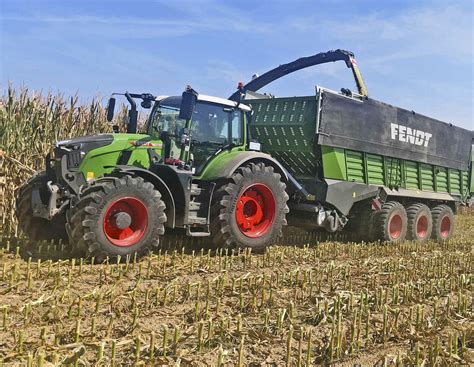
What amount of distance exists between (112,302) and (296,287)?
182 cm

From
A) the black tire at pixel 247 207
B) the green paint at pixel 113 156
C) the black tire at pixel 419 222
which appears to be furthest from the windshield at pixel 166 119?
the black tire at pixel 419 222

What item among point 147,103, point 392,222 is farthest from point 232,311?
point 392,222

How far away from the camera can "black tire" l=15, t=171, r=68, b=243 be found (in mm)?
5996

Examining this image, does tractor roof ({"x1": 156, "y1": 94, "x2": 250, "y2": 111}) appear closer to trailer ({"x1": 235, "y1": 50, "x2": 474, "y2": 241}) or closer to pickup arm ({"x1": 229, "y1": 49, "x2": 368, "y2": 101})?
trailer ({"x1": 235, "y1": 50, "x2": 474, "y2": 241})

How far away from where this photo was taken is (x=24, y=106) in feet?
27.1

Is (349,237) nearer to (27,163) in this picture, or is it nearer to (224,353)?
(27,163)

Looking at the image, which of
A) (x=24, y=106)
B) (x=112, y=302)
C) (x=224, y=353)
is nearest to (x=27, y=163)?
(x=24, y=106)

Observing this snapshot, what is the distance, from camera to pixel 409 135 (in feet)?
30.5

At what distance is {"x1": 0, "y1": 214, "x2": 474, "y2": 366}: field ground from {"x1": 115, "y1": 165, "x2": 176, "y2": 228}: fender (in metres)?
0.49

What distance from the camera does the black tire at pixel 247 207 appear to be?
20.1ft

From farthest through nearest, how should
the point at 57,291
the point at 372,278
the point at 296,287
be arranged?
1. the point at 372,278
2. the point at 296,287
3. the point at 57,291

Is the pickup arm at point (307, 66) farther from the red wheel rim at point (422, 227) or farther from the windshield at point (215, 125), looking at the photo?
the red wheel rim at point (422, 227)

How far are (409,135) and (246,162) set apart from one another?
4.22 meters

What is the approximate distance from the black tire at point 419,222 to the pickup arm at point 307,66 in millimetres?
2582
